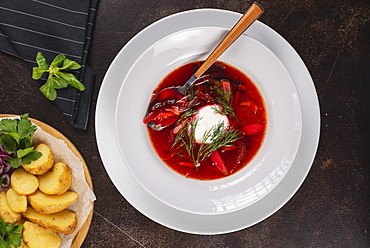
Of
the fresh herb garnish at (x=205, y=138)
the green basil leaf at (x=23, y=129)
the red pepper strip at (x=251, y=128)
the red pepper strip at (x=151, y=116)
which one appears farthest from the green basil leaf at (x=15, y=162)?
the red pepper strip at (x=251, y=128)

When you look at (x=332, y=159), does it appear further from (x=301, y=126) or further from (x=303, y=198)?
(x=301, y=126)

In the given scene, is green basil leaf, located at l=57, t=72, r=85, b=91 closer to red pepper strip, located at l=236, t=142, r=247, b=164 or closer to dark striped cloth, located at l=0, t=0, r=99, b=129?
dark striped cloth, located at l=0, t=0, r=99, b=129

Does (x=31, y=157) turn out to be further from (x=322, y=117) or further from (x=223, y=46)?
(x=322, y=117)

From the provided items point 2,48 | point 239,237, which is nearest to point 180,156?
point 239,237

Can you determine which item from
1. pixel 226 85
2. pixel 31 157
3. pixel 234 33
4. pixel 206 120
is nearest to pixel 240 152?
pixel 206 120

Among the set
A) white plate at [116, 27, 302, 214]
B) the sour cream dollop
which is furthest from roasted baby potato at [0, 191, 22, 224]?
the sour cream dollop

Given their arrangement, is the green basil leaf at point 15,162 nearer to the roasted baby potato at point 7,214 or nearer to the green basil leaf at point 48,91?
the roasted baby potato at point 7,214
